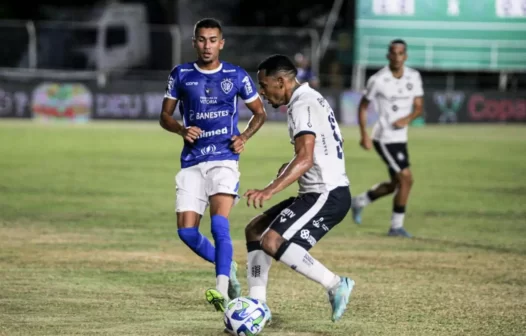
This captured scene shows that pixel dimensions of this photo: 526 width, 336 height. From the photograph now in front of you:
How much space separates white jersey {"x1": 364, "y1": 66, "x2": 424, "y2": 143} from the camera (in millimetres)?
13742

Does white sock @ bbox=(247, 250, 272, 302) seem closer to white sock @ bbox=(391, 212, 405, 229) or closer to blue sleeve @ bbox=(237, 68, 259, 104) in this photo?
blue sleeve @ bbox=(237, 68, 259, 104)

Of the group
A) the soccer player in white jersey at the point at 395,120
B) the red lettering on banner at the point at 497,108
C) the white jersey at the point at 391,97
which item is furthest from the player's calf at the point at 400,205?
the red lettering on banner at the point at 497,108

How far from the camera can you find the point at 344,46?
40188 millimetres

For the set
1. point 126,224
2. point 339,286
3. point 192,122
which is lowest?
point 126,224

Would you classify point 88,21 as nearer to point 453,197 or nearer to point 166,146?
point 166,146

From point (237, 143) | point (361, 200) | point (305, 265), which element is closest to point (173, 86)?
point (237, 143)

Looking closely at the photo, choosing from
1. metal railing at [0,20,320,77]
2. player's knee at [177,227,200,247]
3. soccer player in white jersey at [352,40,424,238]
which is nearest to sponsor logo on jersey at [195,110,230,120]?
player's knee at [177,227,200,247]

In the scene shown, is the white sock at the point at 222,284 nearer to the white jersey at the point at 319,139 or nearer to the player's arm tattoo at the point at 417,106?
the white jersey at the point at 319,139

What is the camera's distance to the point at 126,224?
14062 millimetres

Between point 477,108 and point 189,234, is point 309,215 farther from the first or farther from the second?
point 477,108

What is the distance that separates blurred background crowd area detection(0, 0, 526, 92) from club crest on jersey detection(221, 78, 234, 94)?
28.3 m

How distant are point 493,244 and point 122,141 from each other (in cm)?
1736

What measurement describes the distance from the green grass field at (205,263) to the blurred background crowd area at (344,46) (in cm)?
1565

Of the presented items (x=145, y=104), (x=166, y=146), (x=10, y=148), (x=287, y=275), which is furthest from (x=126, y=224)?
(x=145, y=104)
